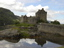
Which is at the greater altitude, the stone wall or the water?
the stone wall

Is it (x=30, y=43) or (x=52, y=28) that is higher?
(x=52, y=28)

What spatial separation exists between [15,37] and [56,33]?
1671 cm

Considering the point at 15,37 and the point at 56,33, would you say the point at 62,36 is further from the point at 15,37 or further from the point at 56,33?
the point at 15,37

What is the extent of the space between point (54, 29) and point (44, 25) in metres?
9.52

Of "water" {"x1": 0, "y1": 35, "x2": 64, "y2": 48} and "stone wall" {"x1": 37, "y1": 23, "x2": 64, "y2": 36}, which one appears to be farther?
"stone wall" {"x1": 37, "y1": 23, "x2": 64, "y2": 36}

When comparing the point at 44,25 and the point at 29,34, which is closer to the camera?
the point at 29,34

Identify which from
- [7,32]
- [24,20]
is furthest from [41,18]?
[7,32]

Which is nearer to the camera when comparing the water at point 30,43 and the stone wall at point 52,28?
the water at point 30,43

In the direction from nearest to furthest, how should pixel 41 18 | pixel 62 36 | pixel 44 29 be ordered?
pixel 62 36 → pixel 44 29 → pixel 41 18

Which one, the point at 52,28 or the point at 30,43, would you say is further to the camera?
the point at 52,28

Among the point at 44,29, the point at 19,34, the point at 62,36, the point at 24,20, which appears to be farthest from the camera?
the point at 24,20

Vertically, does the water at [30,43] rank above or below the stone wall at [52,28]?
below

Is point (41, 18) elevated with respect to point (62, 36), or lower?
elevated

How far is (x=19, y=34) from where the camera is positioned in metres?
54.5
